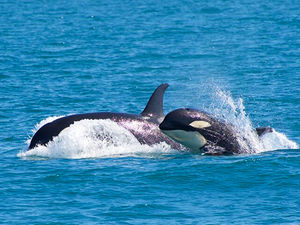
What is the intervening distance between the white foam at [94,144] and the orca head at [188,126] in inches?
45.6

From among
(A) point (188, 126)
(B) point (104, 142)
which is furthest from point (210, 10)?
(A) point (188, 126)

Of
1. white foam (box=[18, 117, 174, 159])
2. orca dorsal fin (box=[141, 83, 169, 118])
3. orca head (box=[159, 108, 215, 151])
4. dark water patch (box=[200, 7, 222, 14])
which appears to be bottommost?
white foam (box=[18, 117, 174, 159])

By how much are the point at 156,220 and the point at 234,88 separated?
21205 millimetres

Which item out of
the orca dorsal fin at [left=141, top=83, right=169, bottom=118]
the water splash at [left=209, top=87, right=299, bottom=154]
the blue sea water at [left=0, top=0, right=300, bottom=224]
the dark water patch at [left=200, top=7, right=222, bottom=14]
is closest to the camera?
the blue sea water at [left=0, top=0, right=300, bottom=224]

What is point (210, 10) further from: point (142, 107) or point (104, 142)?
point (104, 142)

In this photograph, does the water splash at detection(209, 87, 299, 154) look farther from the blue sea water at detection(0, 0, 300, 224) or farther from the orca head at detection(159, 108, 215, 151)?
the orca head at detection(159, 108, 215, 151)

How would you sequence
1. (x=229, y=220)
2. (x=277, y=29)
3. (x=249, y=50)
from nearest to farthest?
1. (x=229, y=220)
2. (x=249, y=50)
3. (x=277, y=29)

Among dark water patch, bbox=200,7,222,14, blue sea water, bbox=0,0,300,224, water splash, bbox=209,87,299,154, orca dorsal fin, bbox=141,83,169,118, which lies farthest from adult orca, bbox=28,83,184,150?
dark water patch, bbox=200,7,222,14

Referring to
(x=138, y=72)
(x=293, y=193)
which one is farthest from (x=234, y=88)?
(x=293, y=193)

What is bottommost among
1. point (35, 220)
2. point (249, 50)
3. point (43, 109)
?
point (35, 220)

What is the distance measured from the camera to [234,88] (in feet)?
123

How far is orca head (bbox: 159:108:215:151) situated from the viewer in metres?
22.3

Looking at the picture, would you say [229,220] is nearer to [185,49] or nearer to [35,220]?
[35,220]

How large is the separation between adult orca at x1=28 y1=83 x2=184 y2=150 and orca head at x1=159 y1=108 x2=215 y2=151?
1212 mm
